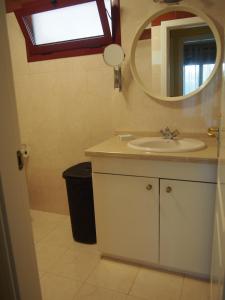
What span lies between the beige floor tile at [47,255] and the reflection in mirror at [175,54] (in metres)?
1.43

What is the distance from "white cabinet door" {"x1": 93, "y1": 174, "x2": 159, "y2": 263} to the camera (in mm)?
1454

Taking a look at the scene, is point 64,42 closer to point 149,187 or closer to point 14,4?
point 14,4

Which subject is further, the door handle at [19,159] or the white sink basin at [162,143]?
the white sink basin at [162,143]

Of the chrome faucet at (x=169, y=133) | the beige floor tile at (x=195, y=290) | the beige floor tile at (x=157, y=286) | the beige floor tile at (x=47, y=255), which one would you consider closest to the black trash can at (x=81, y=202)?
the beige floor tile at (x=47, y=255)

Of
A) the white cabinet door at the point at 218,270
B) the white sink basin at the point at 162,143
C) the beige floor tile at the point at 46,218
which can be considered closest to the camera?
the white cabinet door at the point at 218,270

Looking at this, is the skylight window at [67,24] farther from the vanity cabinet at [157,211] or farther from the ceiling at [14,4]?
the vanity cabinet at [157,211]

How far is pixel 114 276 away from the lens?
155cm

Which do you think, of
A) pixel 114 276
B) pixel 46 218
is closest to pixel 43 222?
pixel 46 218

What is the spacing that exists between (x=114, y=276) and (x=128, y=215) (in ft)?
1.37

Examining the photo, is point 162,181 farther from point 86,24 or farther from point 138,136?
point 86,24

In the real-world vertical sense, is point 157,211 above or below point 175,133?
below

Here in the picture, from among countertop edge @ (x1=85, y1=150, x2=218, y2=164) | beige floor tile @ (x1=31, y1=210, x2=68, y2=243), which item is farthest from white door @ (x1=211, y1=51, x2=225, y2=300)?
beige floor tile @ (x1=31, y1=210, x2=68, y2=243)

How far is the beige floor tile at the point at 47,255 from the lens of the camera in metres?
1.68

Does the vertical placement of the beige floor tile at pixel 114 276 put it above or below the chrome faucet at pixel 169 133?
below
